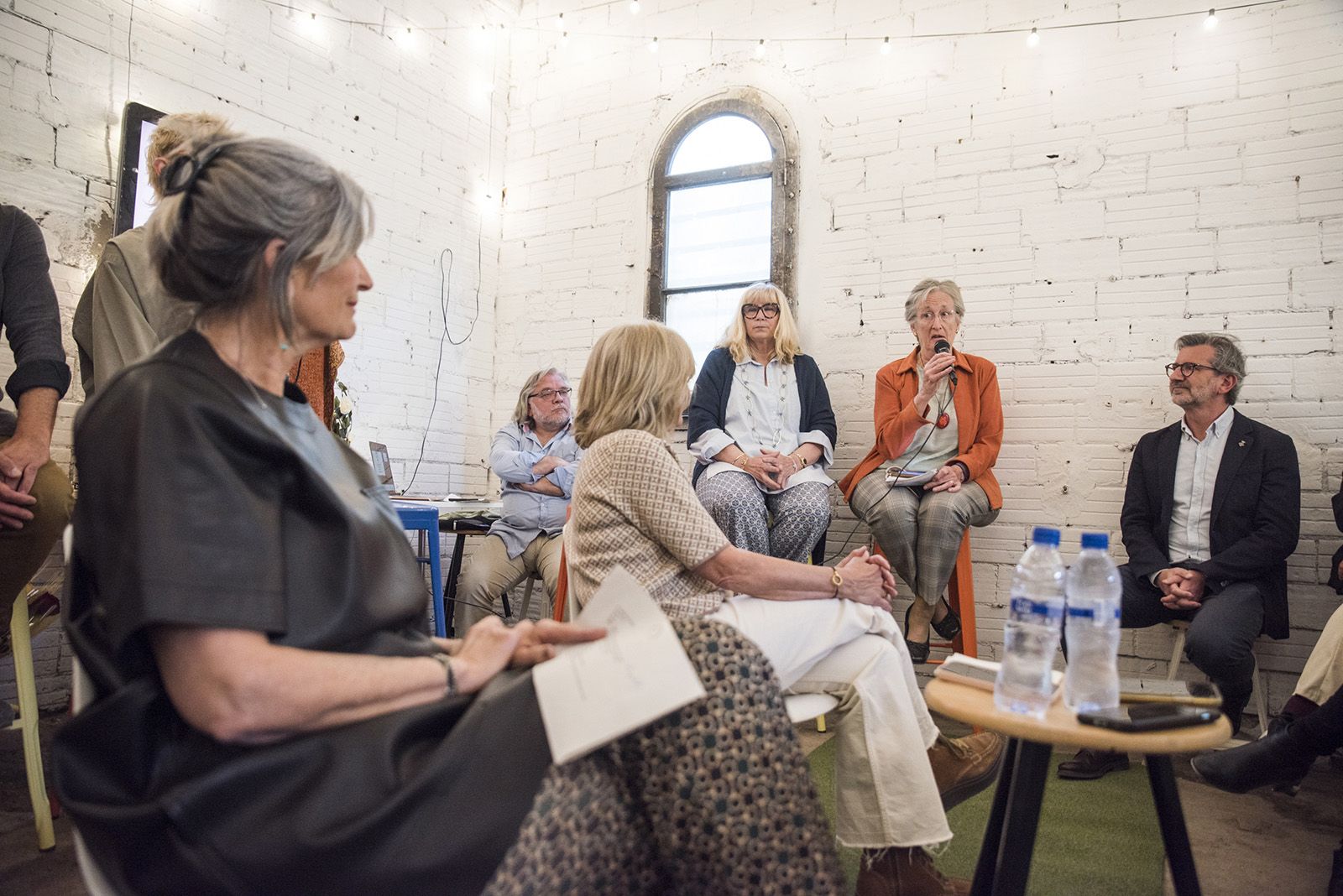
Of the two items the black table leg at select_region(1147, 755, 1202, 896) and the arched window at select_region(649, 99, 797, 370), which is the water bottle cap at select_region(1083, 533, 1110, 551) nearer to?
the black table leg at select_region(1147, 755, 1202, 896)

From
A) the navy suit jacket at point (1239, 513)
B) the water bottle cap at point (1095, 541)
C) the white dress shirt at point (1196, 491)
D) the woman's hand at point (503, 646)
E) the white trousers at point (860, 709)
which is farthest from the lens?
the white dress shirt at point (1196, 491)

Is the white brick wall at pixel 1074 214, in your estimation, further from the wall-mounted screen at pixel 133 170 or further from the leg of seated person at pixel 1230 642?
the wall-mounted screen at pixel 133 170

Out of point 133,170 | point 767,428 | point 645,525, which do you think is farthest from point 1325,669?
point 133,170

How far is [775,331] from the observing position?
13.1 ft

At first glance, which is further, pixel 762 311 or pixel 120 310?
Answer: pixel 762 311

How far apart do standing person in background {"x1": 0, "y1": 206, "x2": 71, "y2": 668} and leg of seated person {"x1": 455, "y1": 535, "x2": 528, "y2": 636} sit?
1.60 metres

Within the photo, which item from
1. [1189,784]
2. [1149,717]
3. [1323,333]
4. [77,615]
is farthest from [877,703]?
[1323,333]

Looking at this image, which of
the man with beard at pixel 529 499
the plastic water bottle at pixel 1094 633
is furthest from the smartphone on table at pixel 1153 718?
the man with beard at pixel 529 499

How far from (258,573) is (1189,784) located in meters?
Result: 2.91

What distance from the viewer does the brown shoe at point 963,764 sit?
6.11 feet

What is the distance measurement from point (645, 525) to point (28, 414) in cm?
170

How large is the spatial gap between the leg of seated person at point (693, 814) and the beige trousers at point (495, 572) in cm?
274

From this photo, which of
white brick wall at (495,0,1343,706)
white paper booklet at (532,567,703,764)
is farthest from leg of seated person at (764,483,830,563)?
white paper booklet at (532,567,703,764)

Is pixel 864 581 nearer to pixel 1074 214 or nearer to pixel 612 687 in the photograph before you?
pixel 612 687
